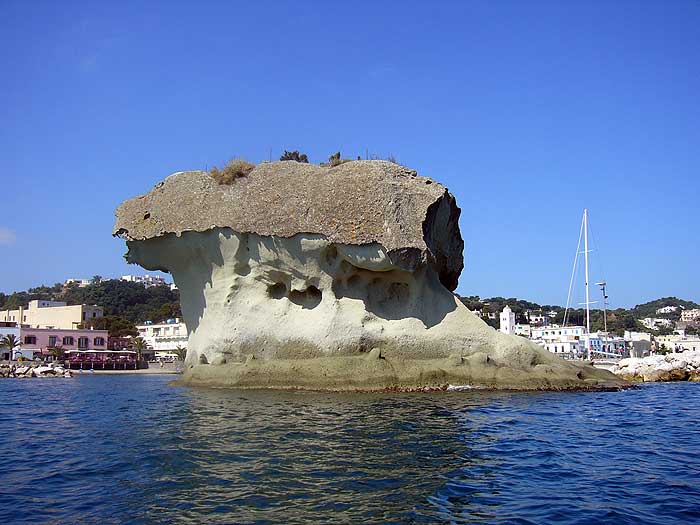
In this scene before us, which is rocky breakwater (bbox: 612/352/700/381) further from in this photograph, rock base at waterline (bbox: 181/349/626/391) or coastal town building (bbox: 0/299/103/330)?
coastal town building (bbox: 0/299/103/330)

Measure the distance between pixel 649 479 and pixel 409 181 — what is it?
16.9 meters

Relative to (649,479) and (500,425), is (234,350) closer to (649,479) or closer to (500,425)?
(500,425)

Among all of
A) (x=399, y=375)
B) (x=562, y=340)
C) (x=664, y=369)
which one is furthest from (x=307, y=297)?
(x=562, y=340)

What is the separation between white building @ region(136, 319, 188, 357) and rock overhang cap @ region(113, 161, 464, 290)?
53.5 m

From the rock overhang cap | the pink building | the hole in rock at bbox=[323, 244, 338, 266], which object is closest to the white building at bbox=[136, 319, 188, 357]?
the pink building

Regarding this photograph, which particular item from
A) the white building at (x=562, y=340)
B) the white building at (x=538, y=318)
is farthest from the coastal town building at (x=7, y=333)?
the white building at (x=538, y=318)

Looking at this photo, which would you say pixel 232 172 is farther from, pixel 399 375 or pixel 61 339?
pixel 61 339

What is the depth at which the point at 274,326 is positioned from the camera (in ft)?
80.8

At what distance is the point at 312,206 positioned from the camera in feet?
78.1

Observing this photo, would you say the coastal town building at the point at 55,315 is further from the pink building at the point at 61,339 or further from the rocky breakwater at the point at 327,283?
the rocky breakwater at the point at 327,283

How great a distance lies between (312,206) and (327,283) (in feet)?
10.1

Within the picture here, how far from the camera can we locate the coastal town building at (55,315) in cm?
7844

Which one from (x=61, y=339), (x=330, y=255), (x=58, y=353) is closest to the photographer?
(x=330, y=255)

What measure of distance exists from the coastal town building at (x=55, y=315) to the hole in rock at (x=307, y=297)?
6068 cm
